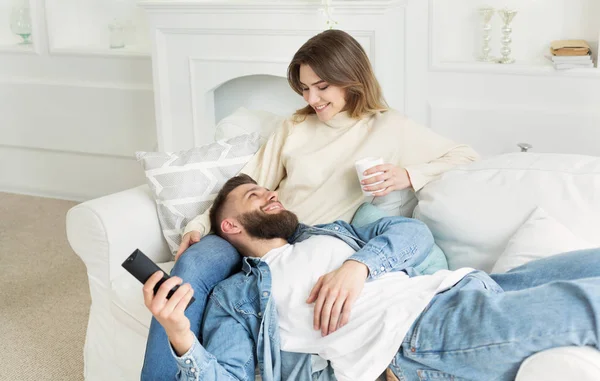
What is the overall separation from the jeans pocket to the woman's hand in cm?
66

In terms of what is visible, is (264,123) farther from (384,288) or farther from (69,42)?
(69,42)

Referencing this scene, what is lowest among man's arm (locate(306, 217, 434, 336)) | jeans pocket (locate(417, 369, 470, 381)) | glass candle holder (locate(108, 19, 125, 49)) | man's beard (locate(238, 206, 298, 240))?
jeans pocket (locate(417, 369, 470, 381))

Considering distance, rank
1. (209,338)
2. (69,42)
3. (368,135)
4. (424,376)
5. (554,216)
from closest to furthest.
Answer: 1. (424,376)
2. (209,338)
3. (554,216)
4. (368,135)
5. (69,42)

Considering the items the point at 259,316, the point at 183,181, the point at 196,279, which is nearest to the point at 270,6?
the point at 183,181

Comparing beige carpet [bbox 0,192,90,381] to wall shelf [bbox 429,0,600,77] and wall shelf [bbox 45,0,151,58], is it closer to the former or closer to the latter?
wall shelf [bbox 45,0,151,58]

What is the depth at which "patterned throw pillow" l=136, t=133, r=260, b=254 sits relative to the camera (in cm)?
238

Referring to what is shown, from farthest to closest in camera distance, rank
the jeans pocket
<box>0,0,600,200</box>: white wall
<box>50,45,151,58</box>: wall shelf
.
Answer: <box>50,45,151,58</box>: wall shelf → <box>0,0,600,200</box>: white wall → the jeans pocket

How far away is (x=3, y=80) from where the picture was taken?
4.52 m

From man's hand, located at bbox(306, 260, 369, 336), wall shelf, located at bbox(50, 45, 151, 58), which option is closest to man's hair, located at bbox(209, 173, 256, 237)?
man's hand, located at bbox(306, 260, 369, 336)

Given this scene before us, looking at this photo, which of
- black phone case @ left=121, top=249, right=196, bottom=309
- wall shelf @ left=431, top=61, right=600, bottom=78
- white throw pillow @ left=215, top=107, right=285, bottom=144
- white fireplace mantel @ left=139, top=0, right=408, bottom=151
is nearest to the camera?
black phone case @ left=121, top=249, right=196, bottom=309

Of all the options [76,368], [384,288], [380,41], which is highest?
[380,41]

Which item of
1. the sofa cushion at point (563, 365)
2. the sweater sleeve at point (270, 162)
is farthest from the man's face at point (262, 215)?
the sofa cushion at point (563, 365)

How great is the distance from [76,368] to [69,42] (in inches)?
93.5

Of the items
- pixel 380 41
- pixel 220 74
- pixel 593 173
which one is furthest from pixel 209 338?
pixel 220 74
